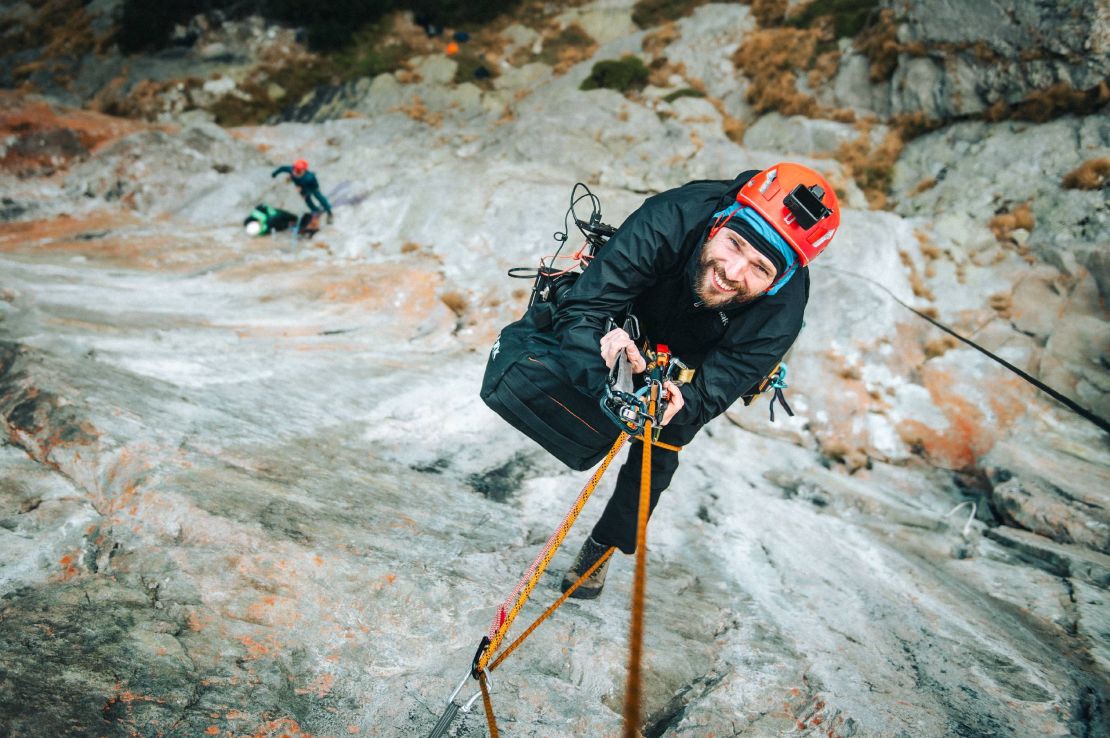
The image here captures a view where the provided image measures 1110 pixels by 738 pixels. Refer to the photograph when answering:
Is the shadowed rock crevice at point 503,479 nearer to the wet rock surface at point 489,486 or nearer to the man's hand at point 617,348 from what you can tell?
the wet rock surface at point 489,486

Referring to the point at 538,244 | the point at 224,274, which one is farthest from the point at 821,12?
the point at 224,274

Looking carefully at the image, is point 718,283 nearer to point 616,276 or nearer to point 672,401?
point 616,276

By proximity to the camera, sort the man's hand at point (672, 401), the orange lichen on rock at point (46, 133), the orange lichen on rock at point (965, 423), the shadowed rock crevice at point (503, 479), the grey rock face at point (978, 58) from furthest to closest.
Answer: the orange lichen on rock at point (46, 133), the grey rock face at point (978, 58), the orange lichen on rock at point (965, 423), the shadowed rock crevice at point (503, 479), the man's hand at point (672, 401)

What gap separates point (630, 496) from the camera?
389 centimetres

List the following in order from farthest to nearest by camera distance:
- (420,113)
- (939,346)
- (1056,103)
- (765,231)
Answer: (420,113)
(1056,103)
(939,346)
(765,231)

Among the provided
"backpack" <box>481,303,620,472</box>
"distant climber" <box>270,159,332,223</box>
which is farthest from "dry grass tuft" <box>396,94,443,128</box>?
"backpack" <box>481,303,620,472</box>

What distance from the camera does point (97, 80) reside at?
70.1ft

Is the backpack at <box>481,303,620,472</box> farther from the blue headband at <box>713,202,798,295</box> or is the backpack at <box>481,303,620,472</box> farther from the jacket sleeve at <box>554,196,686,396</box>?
the blue headband at <box>713,202,798,295</box>

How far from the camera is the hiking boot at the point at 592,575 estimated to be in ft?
13.3

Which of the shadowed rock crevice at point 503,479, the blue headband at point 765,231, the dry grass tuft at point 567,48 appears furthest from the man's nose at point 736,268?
the dry grass tuft at point 567,48

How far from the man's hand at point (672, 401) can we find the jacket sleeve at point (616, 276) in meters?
0.38

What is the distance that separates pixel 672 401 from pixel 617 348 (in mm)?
459

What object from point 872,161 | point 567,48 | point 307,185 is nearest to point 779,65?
point 872,161

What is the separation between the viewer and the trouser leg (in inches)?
153
